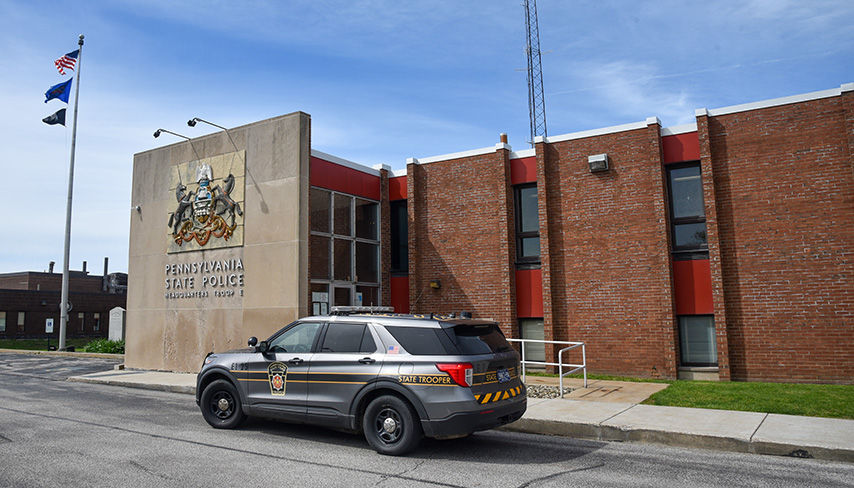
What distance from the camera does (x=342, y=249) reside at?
55.8 feet

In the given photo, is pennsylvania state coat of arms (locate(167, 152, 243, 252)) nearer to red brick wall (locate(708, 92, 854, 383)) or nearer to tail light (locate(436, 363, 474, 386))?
tail light (locate(436, 363, 474, 386))

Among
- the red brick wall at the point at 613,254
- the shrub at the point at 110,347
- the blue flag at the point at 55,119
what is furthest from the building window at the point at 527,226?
the blue flag at the point at 55,119

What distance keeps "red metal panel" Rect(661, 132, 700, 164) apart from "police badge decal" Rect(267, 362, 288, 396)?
10709mm

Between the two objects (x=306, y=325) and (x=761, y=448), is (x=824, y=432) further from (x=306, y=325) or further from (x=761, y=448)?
(x=306, y=325)

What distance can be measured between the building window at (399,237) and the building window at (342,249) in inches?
19.2

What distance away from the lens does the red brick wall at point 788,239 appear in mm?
12492

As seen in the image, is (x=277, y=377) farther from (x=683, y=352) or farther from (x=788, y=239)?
(x=788, y=239)

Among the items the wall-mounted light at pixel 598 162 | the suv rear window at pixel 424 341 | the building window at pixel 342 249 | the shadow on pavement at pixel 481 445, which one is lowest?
the shadow on pavement at pixel 481 445

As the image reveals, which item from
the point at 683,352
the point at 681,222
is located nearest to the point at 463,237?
the point at 681,222

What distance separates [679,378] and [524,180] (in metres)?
6.31

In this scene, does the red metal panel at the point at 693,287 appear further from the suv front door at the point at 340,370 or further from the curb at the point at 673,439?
the suv front door at the point at 340,370

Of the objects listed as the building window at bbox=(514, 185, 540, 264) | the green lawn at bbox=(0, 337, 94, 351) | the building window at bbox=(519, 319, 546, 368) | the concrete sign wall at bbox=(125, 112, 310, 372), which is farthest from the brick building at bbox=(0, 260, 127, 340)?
the building window at bbox=(514, 185, 540, 264)

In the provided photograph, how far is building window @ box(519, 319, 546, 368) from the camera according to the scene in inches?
619

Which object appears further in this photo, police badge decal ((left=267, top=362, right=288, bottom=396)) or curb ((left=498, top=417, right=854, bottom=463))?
police badge decal ((left=267, top=362, right=288, bottom=396))
